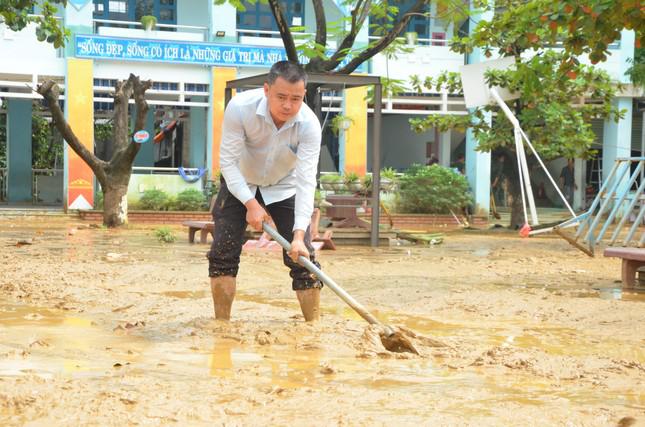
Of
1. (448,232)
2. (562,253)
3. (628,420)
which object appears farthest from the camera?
(448,232)

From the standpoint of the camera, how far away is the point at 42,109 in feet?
81.2

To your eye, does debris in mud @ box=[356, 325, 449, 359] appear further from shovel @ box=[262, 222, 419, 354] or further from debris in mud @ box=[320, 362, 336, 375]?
debris in mud @ box=[320, 362, 336, 375]

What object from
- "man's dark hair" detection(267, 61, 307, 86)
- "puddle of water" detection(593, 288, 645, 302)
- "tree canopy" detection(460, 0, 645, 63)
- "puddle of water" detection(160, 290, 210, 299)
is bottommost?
"puddle of water" detection(593, 288, 645, 302)

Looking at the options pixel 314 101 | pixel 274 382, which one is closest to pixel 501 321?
pixel 274 382

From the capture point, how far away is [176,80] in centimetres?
2145

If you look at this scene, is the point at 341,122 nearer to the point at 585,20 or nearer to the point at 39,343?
the point at 585,20

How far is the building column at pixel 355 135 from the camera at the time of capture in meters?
22.3

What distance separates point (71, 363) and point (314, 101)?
33.1 feet

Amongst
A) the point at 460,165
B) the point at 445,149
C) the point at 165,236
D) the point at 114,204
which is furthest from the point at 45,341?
the point at 460,165

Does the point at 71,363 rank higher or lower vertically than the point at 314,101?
lower

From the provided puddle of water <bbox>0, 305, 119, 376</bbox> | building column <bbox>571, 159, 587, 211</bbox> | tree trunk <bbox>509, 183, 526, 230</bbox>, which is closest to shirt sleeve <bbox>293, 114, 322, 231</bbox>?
puddle of water <bbox>0, 305, 119, 376</bbox>

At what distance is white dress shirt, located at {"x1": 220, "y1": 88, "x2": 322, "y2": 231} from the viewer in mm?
5555

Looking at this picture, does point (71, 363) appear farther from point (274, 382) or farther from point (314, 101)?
point (314, 101)

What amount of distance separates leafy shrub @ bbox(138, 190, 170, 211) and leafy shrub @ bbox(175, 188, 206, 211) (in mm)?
304
